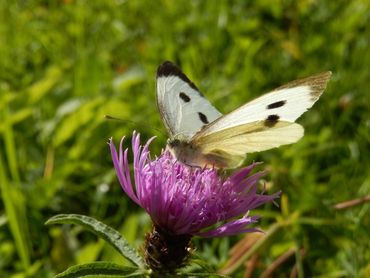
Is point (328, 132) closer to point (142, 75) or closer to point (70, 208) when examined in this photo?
point (142, 75)

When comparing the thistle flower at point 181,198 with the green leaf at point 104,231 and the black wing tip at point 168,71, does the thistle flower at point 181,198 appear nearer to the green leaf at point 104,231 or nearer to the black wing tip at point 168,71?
the green leaf at point 104,231

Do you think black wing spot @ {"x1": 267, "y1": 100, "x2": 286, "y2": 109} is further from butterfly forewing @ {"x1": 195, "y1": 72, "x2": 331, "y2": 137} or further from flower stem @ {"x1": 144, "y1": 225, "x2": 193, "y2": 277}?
flower stem @ {"x1": 144, "y1": 225, "x2": 193, "y2": 277}

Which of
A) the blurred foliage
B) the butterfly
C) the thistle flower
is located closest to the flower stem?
the thistle flower

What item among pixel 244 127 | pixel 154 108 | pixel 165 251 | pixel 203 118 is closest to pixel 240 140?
pixel 244 127

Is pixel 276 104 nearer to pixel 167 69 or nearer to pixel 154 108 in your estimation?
pixel 167 69

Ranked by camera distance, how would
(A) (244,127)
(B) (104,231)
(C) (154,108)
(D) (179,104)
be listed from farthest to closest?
(C) (154,108), (D) (179,104), (A) (244,127), (B) (104,231)

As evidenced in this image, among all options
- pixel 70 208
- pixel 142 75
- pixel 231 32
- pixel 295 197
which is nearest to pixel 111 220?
pixel 70 208
